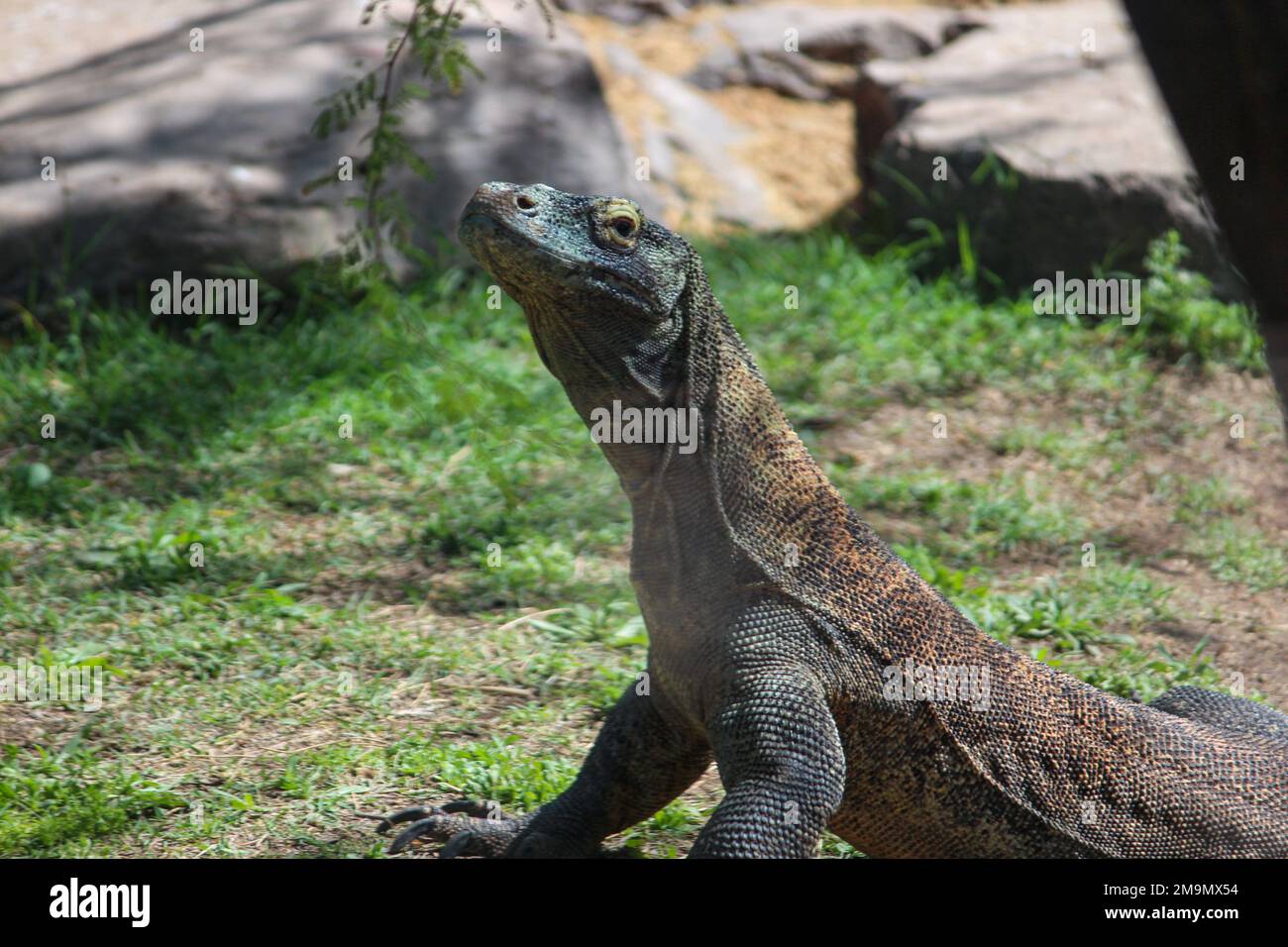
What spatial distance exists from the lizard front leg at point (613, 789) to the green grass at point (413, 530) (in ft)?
0.85

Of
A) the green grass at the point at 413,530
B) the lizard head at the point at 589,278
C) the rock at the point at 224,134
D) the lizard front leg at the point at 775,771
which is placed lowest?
the green grass at the point at 413,530

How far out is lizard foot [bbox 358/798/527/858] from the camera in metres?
3.93

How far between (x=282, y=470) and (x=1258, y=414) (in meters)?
5.17

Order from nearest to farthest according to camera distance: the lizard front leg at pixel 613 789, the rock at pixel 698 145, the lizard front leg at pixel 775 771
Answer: the lizard front leg at pixel 775 771, the lizard front leg at pixel 613 789, the rock at pixel 698 145

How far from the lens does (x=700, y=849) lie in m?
3.26

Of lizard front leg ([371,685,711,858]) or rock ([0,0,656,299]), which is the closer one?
lizard front leg ([371,685,711,858])

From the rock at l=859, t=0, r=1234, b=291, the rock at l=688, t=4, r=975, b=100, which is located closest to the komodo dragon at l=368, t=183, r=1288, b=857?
the rock at l=859, t=0, r=1234, b=291

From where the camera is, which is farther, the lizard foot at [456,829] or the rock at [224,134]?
the rock at [224,134]

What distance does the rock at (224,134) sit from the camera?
25.3 feet

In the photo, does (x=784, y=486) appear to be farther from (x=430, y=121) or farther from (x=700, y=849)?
(x=430, y=121)

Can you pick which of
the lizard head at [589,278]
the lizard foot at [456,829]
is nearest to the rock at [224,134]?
the lizard head at [589,278]

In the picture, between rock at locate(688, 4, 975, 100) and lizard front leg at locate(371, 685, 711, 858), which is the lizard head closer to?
lizard front leg at locate(371, 685, 711, 858)

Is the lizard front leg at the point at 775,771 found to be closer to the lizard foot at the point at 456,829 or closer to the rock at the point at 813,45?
the lizard foot at the point at 456,829

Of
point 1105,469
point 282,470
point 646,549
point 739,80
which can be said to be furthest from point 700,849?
point 739,80
